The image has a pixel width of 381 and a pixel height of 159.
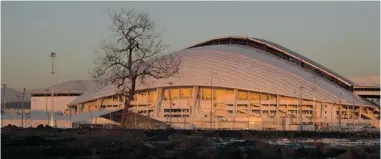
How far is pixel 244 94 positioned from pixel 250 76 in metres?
3.05

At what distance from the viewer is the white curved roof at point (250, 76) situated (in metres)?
99.9

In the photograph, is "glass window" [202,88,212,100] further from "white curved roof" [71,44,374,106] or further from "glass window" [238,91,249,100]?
"glass window" [238,91,249,100]

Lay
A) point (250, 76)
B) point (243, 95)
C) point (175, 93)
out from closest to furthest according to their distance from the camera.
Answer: point (243, 95) < point (250, 76) < point (175, 93)

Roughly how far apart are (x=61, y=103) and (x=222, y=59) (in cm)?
4970

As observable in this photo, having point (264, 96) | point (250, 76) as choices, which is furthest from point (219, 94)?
point (264, 96)

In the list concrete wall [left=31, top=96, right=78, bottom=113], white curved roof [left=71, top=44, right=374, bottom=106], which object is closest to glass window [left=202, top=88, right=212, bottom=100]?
white curved roof [left=71, top=44, right=374, bottom=106]

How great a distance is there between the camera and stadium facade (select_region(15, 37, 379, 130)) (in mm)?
Answer: 98688

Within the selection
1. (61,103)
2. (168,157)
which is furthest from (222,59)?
(168,157)

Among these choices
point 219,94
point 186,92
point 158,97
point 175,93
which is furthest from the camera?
point 175,93

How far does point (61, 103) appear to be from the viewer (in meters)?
142

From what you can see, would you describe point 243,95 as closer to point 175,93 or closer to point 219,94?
point 219,94

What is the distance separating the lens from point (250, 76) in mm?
101500

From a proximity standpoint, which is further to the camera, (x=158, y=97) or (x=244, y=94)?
(x=158, y=97)

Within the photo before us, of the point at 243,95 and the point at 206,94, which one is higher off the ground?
the point at 206,94
